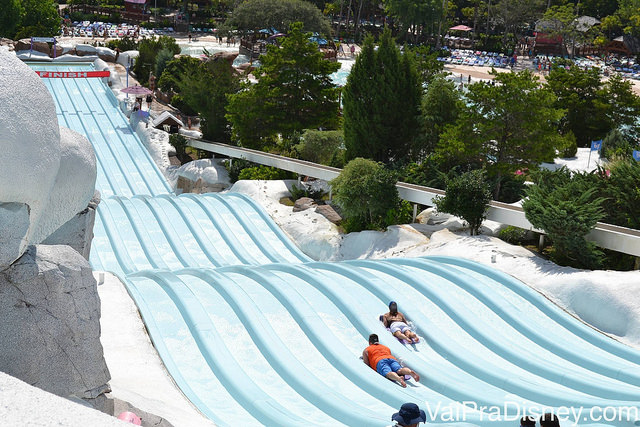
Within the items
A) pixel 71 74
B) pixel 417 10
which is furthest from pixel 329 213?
pixel 417 10

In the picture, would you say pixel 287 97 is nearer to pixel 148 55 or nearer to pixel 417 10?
pixel 148 55

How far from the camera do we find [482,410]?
9.34 m

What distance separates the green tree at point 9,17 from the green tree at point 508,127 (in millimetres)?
43151

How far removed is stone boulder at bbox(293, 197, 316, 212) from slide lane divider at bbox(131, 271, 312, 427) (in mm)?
6730

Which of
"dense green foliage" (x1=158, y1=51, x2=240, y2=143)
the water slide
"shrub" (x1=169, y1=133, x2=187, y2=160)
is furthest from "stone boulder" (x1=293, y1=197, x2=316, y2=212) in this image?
"shrub" (x1=169, y1=133, x2=187, y2=160)

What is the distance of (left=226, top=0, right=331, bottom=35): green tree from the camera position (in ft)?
199

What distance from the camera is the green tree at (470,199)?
1593 centimetres

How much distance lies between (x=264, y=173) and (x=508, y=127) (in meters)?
7.48

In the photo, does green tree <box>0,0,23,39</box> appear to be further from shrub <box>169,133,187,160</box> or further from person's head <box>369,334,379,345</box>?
person's head <box>369,334,379,345</box>

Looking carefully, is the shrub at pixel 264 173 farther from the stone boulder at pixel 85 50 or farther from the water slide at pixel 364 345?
the stone boulder at pixel 85 50

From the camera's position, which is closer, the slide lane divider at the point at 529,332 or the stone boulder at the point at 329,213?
the slide lane divider at the point at 529,332

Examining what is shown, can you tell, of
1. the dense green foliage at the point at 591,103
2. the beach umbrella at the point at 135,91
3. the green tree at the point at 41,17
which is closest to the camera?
the dense green foliage at the point at 591,103

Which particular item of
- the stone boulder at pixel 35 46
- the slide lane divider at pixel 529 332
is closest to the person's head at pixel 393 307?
the slide lane divider at pixel 529 332

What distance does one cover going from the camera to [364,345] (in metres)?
11.2
